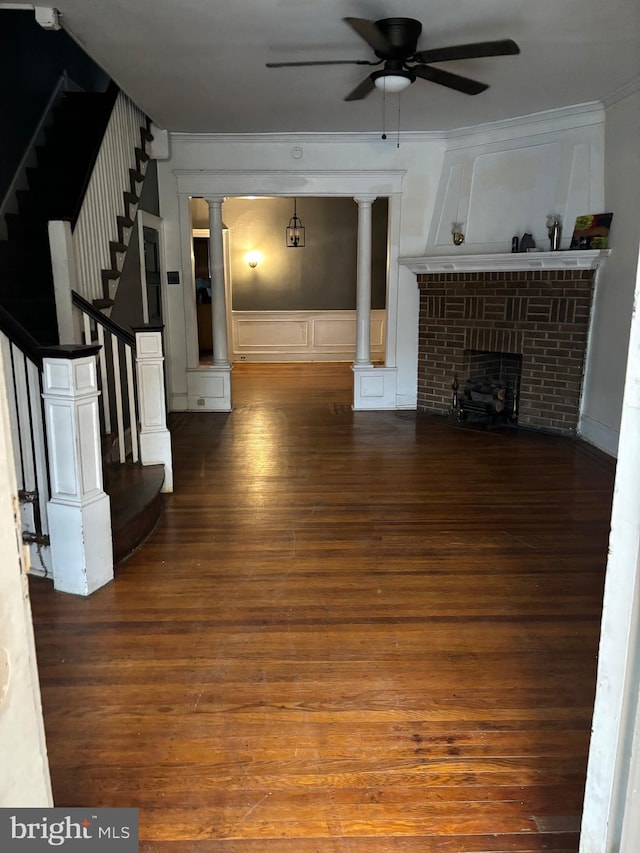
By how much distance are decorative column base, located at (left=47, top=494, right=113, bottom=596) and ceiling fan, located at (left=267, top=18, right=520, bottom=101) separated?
9.31 ft

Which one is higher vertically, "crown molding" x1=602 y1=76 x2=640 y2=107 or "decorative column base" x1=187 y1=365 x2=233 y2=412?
"crown molding" x1=602 y1=76 x2=640 y2=107

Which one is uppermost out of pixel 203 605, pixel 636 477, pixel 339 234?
pixel 339 234

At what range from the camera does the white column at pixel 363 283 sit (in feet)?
22.4

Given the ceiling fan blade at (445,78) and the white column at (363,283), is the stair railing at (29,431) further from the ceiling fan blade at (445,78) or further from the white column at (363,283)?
the white column at (363,283)

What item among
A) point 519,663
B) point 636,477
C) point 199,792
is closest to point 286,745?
point 199,792

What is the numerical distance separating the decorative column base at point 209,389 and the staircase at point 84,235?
6.78 ft

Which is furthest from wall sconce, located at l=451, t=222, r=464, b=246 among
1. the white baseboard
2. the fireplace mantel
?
the white baseboard

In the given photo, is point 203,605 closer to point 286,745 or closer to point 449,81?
point 286,745

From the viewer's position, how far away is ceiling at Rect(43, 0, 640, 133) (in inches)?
144

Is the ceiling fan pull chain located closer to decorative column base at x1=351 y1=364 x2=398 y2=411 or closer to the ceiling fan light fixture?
the ceiling fan light fixture

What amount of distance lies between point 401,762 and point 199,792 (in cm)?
60

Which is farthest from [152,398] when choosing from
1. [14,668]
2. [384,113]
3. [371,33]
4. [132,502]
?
[384,113]

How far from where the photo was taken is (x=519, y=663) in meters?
2.37

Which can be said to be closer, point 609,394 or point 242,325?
point 609,394
